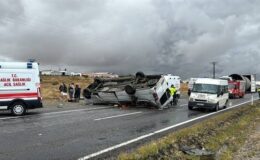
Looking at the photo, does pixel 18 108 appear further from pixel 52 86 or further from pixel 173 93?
pixel 52 86

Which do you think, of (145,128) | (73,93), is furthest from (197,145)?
(73,93)

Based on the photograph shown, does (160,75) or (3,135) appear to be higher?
(160,75)

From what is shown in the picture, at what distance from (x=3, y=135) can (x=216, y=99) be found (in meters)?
17.8

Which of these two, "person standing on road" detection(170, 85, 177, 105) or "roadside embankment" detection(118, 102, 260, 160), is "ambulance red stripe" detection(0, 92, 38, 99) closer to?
"roadside embankment" detection(118, 102, 260, 160)

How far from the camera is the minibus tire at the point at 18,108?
19750mm

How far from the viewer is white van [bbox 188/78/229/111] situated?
2672 cm

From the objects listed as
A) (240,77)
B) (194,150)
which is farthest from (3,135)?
(240,77)

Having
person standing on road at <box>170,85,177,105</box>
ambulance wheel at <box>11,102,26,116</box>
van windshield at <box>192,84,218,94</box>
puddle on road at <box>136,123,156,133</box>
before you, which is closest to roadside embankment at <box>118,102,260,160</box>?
puddle on road at <box>136,123,156,133</box>

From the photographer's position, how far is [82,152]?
9.77 metres

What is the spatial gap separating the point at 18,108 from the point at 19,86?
1.13 metres

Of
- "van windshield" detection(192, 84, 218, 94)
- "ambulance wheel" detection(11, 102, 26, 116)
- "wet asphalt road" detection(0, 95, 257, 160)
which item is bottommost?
"wet asphalt road" detection(0, 95, 257, 160)

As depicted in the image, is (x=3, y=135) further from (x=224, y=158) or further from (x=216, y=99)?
(x=216, y=99)

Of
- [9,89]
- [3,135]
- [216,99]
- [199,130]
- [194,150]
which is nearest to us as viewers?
[194,150]

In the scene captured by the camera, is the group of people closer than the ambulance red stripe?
No
